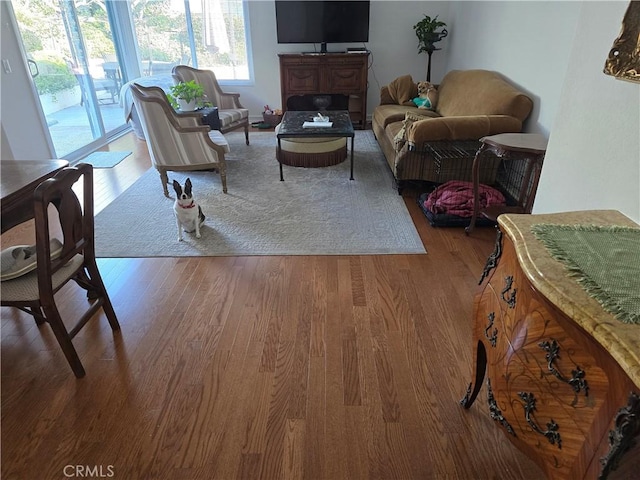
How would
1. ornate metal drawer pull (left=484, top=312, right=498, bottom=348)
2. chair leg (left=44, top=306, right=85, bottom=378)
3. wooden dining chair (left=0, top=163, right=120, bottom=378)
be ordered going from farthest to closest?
chair leg (left=44, top=306, right=85, bottom=378)
wooden dining chair (left=0, top=163, right=120, bottom=378)
ornate metal drawer pull (left=484, top=312, right=498, bottom=348)

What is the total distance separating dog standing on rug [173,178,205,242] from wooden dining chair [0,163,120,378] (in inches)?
A: 36.9

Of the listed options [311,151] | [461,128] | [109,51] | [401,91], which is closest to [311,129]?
[311,151]

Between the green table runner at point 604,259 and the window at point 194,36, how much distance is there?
5710mm

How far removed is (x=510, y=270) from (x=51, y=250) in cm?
169

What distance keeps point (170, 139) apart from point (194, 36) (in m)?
3.25

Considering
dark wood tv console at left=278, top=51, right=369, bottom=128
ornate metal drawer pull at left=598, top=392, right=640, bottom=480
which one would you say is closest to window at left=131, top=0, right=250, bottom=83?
dark wood tv console at left=278, top=51, right=369, bottom=128

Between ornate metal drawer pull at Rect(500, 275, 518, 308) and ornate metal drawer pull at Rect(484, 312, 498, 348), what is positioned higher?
ornate metal drawer pull at Rect(500, 275, 518, 308)

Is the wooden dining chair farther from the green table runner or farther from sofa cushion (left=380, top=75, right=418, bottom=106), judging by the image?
sofa cushion (left=380, top=75, right=418, bottom=106)

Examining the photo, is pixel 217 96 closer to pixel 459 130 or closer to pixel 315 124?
pixel 315 124

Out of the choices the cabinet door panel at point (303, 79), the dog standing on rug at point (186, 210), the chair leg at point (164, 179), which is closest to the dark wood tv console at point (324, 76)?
the cabinet door panel at point (303, 79)

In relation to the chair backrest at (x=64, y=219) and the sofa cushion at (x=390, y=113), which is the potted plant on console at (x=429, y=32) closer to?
the sofa cushion at (x=390, y=113)

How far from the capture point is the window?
219 inches

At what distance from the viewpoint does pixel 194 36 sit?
5.73 m

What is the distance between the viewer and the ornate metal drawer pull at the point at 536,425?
91 cm
